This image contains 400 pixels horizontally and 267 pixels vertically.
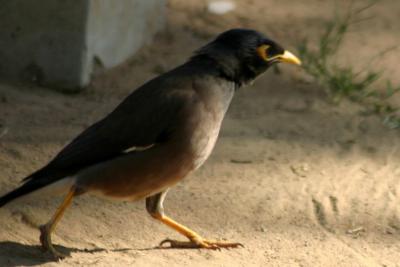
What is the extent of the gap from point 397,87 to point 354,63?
54 cm

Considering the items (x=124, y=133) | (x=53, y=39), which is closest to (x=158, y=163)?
(x=124, y=133)

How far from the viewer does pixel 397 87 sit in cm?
840

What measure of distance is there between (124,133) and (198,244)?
894 mm

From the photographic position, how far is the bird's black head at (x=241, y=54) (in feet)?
19.0

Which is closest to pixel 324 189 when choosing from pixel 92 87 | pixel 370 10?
pixel 92 87

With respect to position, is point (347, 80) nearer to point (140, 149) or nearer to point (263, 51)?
point (263, 51)

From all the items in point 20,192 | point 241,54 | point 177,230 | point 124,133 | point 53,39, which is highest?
point 241,54

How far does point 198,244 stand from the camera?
5.85m

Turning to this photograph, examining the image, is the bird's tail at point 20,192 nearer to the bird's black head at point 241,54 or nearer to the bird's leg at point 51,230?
the bird's leg at point 51,230

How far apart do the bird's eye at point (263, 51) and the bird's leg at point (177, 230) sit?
105 centimetres

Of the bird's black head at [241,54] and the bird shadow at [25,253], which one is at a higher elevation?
the bird's black head at [241,54]

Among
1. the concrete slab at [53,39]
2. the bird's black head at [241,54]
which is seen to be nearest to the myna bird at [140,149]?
the bird's black head at [241,54]

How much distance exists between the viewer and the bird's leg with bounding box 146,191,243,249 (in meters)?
5.84

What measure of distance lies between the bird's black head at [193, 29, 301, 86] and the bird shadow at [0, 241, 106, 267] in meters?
1.35
